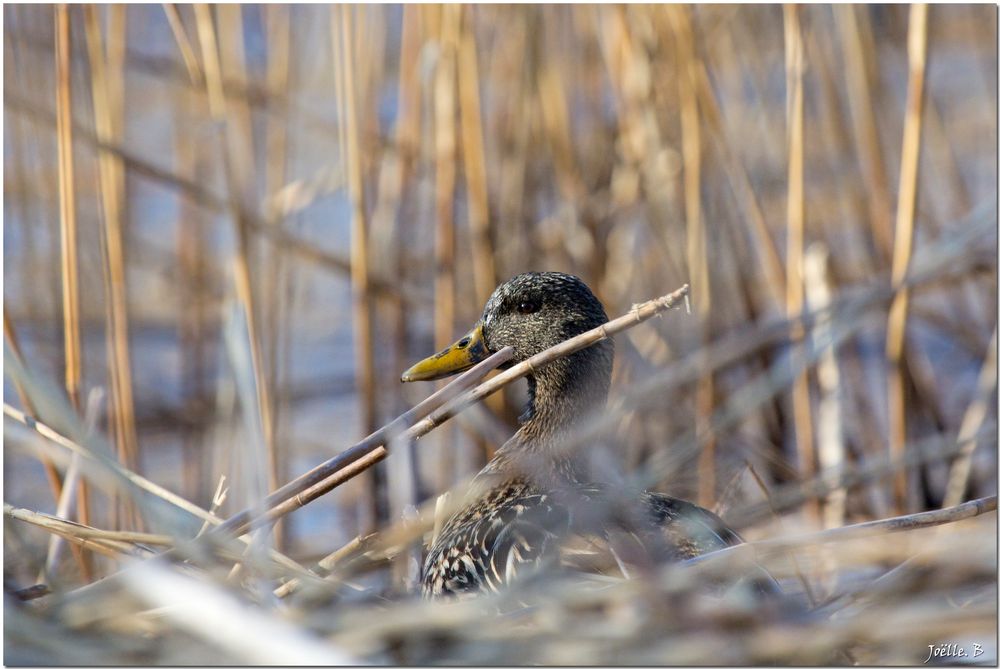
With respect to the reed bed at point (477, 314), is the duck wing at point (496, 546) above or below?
below

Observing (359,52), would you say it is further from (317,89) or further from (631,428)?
(317,89)

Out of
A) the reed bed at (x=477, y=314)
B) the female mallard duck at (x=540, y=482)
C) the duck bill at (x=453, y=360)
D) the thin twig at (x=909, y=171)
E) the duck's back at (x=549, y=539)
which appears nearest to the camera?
the reed bed at (x=477, y=314)

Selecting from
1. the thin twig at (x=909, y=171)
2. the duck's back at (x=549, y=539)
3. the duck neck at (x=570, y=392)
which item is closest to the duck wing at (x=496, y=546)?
the duck's back at (x=549, y=539)

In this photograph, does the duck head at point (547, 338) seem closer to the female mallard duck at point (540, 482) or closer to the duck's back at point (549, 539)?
the female mallard duck at point (540, 482)

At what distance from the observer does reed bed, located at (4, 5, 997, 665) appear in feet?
5.05

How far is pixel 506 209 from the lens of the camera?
3.81 m

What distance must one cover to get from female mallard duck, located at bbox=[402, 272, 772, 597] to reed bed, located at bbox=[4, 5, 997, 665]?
0.09 metres

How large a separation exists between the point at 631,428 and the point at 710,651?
7.97ft

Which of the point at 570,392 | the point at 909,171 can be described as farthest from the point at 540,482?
the point at 909,171

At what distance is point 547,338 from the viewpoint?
2.63 metres

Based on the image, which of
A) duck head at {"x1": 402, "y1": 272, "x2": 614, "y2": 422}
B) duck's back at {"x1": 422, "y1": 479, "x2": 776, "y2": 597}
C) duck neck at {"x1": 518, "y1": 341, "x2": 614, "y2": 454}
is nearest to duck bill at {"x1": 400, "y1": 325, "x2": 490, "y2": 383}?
duck head at {"x1": 402, "y1": 272, "x2": 614, "y2": 422}

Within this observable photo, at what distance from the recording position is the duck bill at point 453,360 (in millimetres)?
2584

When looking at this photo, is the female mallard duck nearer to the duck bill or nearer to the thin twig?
the duck bill

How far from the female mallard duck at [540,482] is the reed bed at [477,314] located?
9 centimetres
